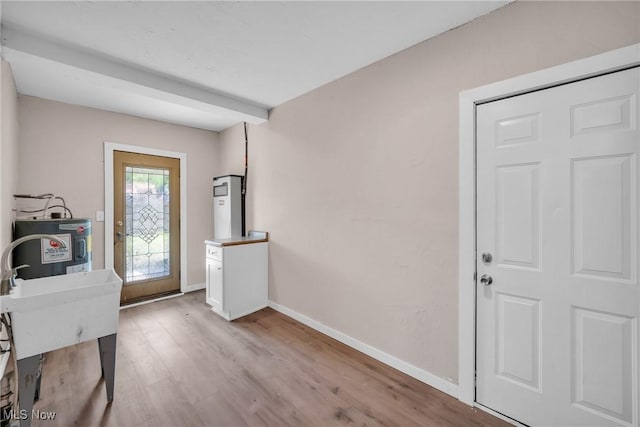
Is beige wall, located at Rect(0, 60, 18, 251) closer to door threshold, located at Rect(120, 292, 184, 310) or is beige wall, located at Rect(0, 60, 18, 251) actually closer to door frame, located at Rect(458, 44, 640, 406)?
door threshold, located at Rect(120, 292, 184, 310)

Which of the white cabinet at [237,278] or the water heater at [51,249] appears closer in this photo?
the water heater at [51,249]

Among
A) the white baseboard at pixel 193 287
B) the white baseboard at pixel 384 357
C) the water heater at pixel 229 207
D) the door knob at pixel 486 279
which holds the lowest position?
the white baseboard at pixel 384 357

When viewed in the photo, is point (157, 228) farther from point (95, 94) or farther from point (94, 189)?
point (95, 94)

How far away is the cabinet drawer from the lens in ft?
10.1

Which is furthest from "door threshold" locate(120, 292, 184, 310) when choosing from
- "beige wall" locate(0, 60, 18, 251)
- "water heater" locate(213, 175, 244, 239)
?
"beige wall" locate(0, 60, 18, 251)

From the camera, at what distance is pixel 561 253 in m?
1.46

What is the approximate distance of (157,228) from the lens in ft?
12.6

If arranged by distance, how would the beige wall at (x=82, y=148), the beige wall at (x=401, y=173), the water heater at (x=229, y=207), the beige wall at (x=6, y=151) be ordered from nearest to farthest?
the beige wall at (x=401, y=173)
the beige wall at (x=6, y=151)
the beige wall at (x=82, y=148)
the water heater at (x=229, y=207)

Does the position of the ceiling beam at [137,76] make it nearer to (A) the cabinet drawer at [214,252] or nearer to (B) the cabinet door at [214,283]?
(A) the cabinet drawer at [214,252]

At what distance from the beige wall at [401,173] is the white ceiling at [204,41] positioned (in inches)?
8.0

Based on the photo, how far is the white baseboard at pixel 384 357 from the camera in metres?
1.86

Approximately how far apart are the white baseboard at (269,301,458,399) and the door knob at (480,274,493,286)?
74cm

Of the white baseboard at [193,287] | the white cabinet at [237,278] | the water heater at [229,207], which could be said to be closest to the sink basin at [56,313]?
the white cabinet at [237,278]

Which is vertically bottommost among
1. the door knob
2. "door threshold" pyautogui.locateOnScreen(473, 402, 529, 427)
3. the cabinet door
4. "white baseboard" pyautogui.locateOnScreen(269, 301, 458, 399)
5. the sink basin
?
"door threshold" pyautogui.locateOnScreen(473, 402, 529, 427)
